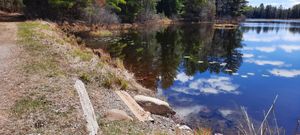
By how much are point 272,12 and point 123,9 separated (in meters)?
99.4

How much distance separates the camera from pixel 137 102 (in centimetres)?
842

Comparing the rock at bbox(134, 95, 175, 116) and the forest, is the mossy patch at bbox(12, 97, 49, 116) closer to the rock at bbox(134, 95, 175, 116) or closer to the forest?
the rock at bbox(134, 95, 175, 116)

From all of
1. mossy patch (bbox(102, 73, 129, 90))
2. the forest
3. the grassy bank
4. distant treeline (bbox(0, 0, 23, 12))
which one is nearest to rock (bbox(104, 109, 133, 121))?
the grassy bank

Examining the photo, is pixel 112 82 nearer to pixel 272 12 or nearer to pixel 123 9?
pixel 123 9

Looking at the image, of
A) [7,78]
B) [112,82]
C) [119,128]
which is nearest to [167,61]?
[112,82]

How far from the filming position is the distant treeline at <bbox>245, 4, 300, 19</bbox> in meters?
122

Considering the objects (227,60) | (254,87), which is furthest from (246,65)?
(254,87)

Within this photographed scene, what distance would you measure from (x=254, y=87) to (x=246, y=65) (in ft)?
16.5

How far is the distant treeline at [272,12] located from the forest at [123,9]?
1739 inches

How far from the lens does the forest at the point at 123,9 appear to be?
108 ft

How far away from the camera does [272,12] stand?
129125mm

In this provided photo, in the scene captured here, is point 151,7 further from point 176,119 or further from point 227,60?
point 176,119

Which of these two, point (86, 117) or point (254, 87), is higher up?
point (86, 117)

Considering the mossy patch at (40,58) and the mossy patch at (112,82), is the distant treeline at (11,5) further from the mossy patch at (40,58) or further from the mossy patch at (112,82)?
the mossy patch at (112,82)
